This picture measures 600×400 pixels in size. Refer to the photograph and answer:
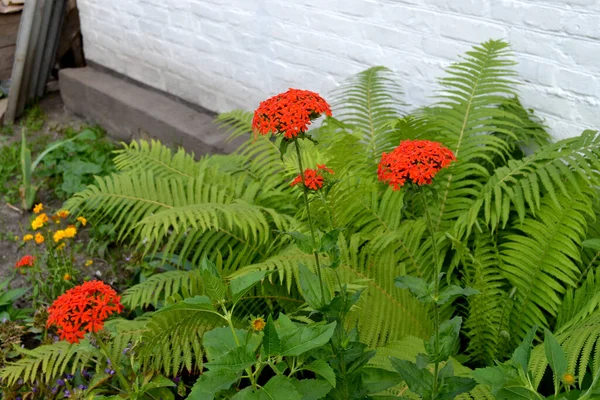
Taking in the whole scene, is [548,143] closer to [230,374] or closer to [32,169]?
[230,374]

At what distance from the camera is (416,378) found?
56.4 inches

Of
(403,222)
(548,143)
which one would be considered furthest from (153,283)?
(548,143)

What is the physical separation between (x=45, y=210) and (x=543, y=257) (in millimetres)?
2785

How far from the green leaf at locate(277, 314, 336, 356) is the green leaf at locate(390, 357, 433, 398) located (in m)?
0.26

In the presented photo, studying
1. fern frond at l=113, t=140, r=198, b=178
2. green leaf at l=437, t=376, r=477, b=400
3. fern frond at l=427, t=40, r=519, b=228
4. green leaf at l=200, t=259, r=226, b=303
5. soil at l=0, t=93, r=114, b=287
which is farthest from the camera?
soil at l=0, t=93, r=114, b=287

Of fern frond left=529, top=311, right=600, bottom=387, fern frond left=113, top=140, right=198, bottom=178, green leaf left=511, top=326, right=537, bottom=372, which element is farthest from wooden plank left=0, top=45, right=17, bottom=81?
green leaf left=511, top=326, right=537, bottom=372

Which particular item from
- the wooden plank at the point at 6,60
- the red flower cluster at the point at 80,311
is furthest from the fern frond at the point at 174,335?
the wooden plank at the point at 6,60

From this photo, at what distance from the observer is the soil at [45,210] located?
3189mm

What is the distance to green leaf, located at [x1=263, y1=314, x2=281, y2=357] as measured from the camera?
1237 millimetres

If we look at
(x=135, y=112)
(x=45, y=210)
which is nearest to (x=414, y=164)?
(x=45, y=210)

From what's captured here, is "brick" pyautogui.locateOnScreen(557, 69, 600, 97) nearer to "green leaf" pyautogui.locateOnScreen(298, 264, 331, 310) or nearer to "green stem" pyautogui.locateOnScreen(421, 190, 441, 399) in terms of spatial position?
"green stem" pyautogui.locateOnScreen(421, 190, 441, 399)

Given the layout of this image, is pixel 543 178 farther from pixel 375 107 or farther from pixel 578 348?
pixel 375 107

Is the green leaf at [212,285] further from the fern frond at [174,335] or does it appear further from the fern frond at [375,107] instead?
the fern frond at [375,107]

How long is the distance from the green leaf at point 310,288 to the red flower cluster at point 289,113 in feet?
1.02
